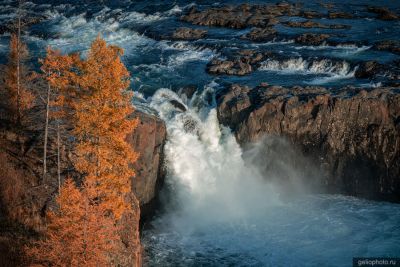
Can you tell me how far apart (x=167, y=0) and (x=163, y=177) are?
4828cm

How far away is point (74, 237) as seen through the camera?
22203mm

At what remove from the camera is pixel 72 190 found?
23500 mm

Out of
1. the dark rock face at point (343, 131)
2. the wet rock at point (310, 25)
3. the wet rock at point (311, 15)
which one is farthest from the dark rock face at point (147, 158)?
the wet rock at point (311, 15)

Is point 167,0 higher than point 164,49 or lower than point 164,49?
higher

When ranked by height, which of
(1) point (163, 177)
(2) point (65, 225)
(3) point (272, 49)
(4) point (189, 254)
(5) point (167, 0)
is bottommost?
(4) point (189, 254)

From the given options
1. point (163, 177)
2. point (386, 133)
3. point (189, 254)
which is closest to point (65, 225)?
point (189, 254)

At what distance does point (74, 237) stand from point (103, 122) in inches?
268

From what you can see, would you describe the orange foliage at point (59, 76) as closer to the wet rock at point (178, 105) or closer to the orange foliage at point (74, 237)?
the orange foliage at point (74, 237)

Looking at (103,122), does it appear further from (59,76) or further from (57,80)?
(59,76)

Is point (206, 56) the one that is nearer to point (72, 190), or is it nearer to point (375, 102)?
point (375, 102)

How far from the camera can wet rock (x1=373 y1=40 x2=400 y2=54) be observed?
45.3m

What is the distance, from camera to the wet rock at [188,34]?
5659 centimetres

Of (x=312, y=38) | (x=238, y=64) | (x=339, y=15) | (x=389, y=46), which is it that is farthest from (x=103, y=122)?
(x=339, y=15)

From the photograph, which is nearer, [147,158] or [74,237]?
[74,237]
